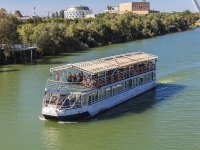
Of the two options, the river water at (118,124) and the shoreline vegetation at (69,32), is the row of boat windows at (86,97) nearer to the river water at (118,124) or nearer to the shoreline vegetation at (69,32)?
the river water at (118,124)

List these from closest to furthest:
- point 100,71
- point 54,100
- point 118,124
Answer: point 118,124 < point 54,100 < point 100,71

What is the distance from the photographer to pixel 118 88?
110 ft

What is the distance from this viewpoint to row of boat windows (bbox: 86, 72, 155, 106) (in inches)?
1159

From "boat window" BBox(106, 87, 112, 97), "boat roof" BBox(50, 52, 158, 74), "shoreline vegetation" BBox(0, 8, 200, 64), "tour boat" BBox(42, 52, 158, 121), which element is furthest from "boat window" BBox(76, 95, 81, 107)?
"shoreline vegetation" BBox(0, 8, 200, 64)

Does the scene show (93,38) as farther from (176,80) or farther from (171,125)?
(171,125)

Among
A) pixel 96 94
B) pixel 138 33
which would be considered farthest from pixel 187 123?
pixel 138 33

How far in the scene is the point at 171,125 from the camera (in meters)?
27.5

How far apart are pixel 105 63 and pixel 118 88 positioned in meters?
2.75

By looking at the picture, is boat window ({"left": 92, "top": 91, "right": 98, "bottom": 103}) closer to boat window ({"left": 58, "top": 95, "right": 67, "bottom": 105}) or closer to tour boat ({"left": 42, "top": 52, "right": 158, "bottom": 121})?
tour boat ({"left": 42, "top": 52, "right": 158, "bottom": 121})

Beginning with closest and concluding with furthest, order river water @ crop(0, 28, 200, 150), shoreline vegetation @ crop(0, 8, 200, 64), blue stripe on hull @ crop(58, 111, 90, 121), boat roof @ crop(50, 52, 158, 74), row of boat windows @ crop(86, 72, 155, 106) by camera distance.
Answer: river water @ crop(0, 28, 200, 150), blue stripe on hull @ crop(58, 111, 90, 121), row of boat windows @ crop(86, 72, 155, 106), boat roof @ crop(50, 52, 158, 74), shoreline vegetation @ crop(0, 8, 200, 64)

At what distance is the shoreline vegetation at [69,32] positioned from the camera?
6331cm

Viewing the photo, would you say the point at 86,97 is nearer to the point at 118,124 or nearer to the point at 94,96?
the point at 94,96

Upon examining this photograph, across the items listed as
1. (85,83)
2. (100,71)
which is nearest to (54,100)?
(85,83)

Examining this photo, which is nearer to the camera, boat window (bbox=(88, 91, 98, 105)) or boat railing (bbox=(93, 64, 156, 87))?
boat window (bbox=(88, 91, 98, 105))
